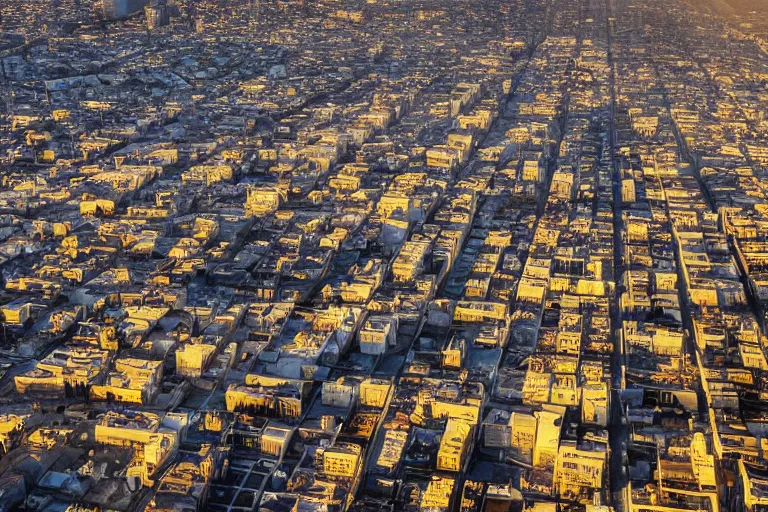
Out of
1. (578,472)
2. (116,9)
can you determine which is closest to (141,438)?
(578,472)

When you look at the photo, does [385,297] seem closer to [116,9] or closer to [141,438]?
[141,438]

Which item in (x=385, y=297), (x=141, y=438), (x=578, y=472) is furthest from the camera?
(x=385, y=297)

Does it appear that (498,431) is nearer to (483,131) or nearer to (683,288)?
(683,288)

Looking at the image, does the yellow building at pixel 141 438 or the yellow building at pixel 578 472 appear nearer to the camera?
the yellow building at pixel 578 472

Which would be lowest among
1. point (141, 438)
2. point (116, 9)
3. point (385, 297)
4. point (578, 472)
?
point (116, 9)

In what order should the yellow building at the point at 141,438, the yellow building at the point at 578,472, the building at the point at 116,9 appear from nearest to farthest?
the yellow building at the point at 578,472, the yellow building at the point at 141,438, the building at the point at 116,9

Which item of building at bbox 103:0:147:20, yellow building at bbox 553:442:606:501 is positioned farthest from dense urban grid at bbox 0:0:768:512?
building at bbox 103:0:147:20

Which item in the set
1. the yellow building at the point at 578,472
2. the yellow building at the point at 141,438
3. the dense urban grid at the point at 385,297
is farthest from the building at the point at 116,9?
the yellow building at the point at 578,472

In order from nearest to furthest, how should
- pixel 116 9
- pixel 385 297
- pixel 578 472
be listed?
pixel 578 472, pixel 385 297, pixel 116 9

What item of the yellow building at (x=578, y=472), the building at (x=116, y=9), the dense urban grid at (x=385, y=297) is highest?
the yellow building at (x=578, y=472)

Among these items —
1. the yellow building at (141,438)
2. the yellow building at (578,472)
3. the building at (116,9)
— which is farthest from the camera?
the building at (116,9)

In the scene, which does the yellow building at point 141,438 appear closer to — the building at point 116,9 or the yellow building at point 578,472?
the yellow building at point 578,472
